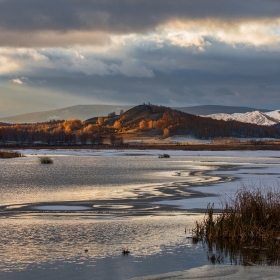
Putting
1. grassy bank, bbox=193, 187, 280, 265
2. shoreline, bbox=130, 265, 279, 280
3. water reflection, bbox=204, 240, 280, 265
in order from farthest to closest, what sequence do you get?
grassy bank, bbox=193, 187, 280, 265 → water reflection, bbox=204, 240, 280, 265 → shoreline, bbox=130, 265, 279, 280

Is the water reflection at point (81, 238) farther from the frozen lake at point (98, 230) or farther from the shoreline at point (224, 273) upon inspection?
the shoreline at point (224, 273)

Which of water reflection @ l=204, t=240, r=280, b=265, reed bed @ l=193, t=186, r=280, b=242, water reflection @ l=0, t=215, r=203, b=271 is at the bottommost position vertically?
water reflection @ l=204, t=240, r=280, b=265

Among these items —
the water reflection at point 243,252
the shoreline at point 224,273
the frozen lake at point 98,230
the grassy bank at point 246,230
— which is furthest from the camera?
the grassy bank at point 246,230

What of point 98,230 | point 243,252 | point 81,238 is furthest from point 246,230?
point 81,238

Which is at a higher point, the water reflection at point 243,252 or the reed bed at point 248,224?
the reed bed at point 248,224

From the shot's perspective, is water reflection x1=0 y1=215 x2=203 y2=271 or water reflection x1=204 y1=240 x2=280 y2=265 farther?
water reflection x1=0 y1=215 x2=203 y2=271

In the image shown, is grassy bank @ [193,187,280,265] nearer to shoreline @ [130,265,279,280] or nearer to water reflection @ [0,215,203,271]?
water reflection @ [0,215,203,271]

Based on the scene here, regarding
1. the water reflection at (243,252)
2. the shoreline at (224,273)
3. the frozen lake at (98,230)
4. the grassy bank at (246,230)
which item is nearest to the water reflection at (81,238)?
the frozen lake at (98,230)

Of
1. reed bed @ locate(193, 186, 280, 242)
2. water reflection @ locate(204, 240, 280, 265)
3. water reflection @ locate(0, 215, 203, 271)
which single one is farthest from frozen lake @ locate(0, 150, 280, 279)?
reed bed @ locate(193, 186, 280, 242)

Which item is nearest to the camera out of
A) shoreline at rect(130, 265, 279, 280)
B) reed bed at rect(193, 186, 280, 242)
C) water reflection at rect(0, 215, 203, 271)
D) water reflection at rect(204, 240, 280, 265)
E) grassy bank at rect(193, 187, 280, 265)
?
shoreline at rect(130, 265, 279, 280)

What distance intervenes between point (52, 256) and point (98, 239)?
2.79m

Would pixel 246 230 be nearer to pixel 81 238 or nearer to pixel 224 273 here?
pixel 224 273

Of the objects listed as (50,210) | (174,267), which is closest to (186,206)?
(50,210)

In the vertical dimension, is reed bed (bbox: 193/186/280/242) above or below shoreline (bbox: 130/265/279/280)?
above
